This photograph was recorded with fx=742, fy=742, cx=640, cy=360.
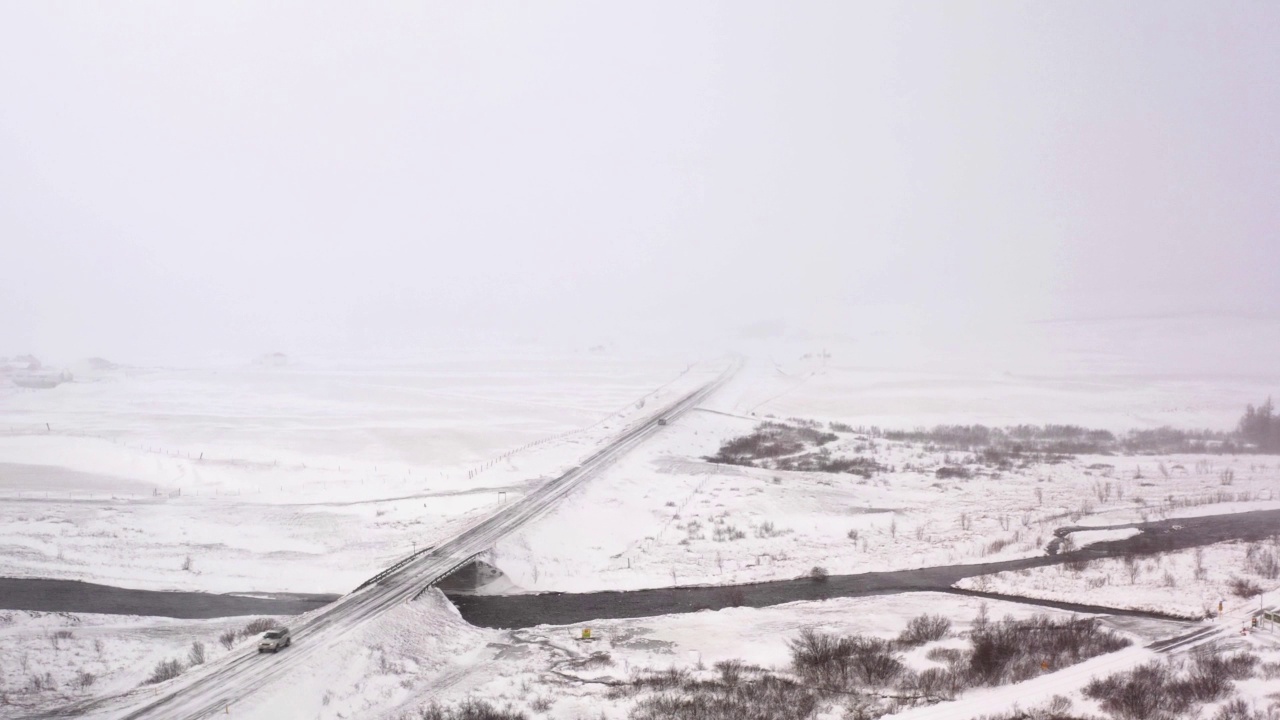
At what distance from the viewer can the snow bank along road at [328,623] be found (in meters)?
19.9

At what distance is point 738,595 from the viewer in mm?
30422

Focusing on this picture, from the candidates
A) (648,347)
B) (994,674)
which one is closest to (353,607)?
(994,674)

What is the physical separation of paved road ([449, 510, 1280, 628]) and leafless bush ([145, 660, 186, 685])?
9248 mm

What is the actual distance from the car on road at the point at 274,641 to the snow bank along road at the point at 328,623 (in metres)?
0.25

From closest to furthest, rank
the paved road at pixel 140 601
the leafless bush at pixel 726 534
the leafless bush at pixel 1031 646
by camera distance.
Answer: the leafless bush at pixel 1031 646, the paved road at pixel 140 601, the leafless bush at pixel 726 534

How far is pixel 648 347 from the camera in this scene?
160m

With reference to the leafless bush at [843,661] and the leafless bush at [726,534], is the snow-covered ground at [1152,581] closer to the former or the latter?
the leafless bush at [843,661]

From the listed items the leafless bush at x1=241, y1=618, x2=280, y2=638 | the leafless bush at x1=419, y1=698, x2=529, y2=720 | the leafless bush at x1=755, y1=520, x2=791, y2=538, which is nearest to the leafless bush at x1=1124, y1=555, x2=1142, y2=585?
the leafless bush at x1=755, y1=520, x2=791, y2=538

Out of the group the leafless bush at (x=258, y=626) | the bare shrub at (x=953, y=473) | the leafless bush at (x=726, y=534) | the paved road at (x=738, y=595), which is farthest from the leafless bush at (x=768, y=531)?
the leafless bush at (x=258, y=626)

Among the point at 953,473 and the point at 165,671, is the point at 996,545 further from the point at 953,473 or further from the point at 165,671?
the point at 165,671

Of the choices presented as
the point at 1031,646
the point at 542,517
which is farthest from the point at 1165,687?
the point at 542,517

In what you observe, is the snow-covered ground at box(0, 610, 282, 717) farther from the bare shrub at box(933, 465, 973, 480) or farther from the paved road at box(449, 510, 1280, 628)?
the bare shrub at box(933, 465, 973, 480)

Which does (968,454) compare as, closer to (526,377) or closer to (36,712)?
(36,712)

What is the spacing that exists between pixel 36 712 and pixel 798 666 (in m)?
21.5
